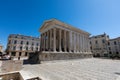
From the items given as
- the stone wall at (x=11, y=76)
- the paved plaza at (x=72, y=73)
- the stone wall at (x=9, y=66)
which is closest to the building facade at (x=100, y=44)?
the paved plaza at (x=72, y=73)

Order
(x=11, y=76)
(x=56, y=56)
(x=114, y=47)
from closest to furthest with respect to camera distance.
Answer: (x=11, y=76)
(x=56, y=56)
(x=114, y=47)

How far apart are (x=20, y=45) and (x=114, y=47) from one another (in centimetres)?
4679

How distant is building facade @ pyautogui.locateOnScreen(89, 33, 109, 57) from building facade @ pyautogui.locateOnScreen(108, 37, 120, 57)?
180 centimetres

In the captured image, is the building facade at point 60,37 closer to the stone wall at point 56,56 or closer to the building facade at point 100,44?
the stone wall at point 56,56

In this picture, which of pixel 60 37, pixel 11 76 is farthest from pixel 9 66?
pixel 60 37

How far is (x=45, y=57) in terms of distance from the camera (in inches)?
549

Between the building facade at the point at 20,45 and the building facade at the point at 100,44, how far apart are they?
111 feet

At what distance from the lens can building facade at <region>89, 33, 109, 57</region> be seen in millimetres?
38344

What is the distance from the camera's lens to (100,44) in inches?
1577

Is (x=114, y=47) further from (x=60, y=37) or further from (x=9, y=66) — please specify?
(x=9, y=66)

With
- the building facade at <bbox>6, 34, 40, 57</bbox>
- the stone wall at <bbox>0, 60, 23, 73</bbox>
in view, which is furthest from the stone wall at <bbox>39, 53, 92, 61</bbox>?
the building facade at <bbox>6, 34, 40, 57</bbox>

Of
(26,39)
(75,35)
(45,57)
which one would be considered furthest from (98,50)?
(26,39)

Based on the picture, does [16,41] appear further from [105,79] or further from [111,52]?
[111,52]

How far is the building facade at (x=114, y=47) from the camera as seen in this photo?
34000mm
